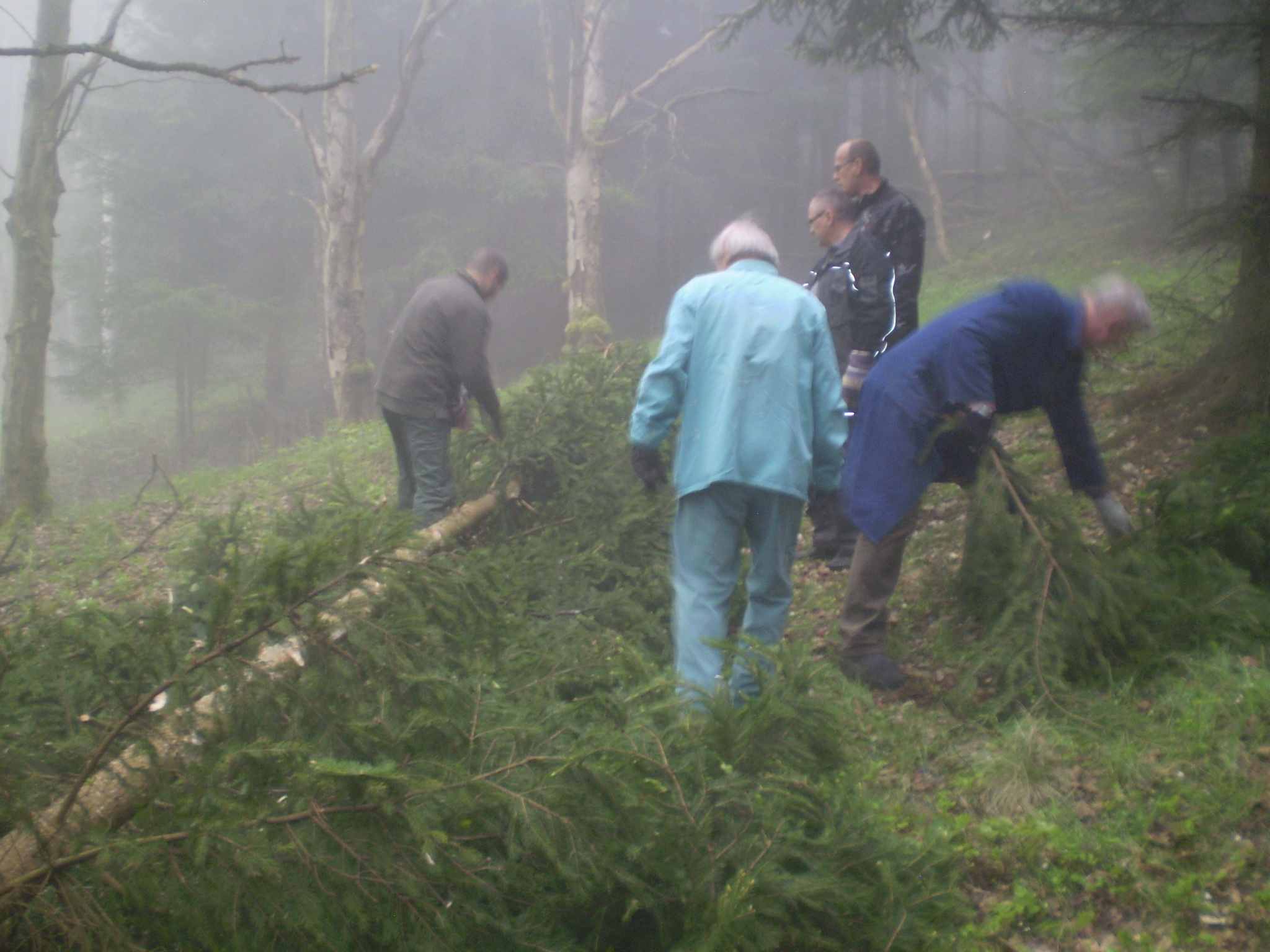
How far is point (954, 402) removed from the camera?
4.41 metres

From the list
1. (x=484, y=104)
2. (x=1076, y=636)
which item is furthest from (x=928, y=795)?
(x=484, y=104)

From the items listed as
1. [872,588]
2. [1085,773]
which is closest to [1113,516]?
[872,588]

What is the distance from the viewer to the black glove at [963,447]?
4395 mm

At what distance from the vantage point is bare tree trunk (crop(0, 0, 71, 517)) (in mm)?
11188

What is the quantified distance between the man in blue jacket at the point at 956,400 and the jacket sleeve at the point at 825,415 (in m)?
0.24

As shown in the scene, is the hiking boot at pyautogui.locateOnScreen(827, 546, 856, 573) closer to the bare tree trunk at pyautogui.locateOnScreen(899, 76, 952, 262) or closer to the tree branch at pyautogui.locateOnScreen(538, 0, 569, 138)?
the tree branch at pyautogui.locateOnScreen(538, 0, 569, 138)

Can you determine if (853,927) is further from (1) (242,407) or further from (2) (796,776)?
(1) (242,407)

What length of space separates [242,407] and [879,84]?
20990 mm

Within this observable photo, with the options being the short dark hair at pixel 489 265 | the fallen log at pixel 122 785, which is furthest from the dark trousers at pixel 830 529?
the fallen log at pixel 122 785

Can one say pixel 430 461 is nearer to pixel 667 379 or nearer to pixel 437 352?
pixel 437 352

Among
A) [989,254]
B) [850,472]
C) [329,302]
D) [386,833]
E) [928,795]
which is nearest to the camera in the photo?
[386,833]

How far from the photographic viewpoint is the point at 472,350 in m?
6.55

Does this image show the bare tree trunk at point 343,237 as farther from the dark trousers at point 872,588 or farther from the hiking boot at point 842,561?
the dark trousers at point 872,588

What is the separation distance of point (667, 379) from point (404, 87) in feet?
40.1
